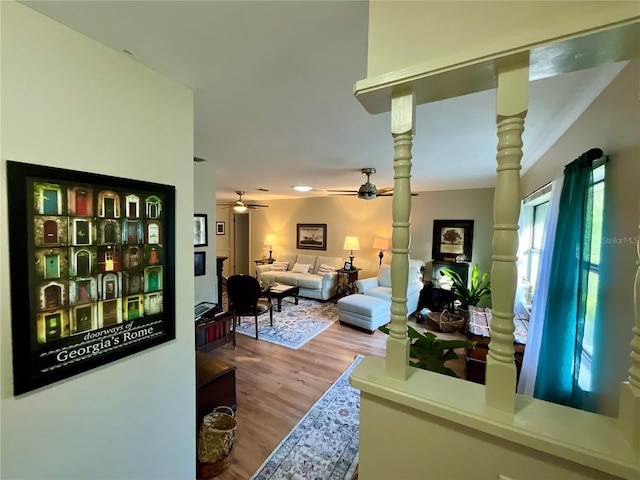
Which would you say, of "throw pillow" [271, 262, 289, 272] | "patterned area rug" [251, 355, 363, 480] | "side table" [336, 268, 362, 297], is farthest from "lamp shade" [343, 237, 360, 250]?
"patterned area rug" [251, 355, 363, 480]

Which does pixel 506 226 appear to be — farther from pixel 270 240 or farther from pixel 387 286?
pixel 270 240

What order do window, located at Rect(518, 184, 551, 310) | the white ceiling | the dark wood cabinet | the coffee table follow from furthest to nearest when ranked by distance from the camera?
1. the coffee table
2. window, located at Rect(518, 184, 551, 310)
3. the dark wood cabinet
4. the white ceiling

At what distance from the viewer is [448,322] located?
4.07 metres

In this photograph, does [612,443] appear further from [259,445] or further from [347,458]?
[259,445]

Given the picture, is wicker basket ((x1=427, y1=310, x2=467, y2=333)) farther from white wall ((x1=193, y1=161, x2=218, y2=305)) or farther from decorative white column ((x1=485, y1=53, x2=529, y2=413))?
decorative white column ((x1=485, y1=53, x2=529, y2=413))

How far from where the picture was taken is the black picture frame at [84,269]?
915mm

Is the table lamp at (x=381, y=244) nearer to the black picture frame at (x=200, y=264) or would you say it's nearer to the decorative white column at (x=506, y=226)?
the black picture frame at (x=200, y=264)

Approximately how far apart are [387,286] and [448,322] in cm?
125

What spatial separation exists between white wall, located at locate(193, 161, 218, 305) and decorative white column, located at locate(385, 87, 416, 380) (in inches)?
109

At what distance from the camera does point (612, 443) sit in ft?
1.93

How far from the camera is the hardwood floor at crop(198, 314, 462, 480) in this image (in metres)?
2.01

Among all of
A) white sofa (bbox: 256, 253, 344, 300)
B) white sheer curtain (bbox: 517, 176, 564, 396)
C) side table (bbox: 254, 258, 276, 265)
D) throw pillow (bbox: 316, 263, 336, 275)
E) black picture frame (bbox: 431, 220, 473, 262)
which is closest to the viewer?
white sheer curtain (bbox: 517, 176, 564, 396)

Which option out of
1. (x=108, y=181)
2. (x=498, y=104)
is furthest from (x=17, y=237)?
(x=498, y=104)

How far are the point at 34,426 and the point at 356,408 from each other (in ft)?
7.16
